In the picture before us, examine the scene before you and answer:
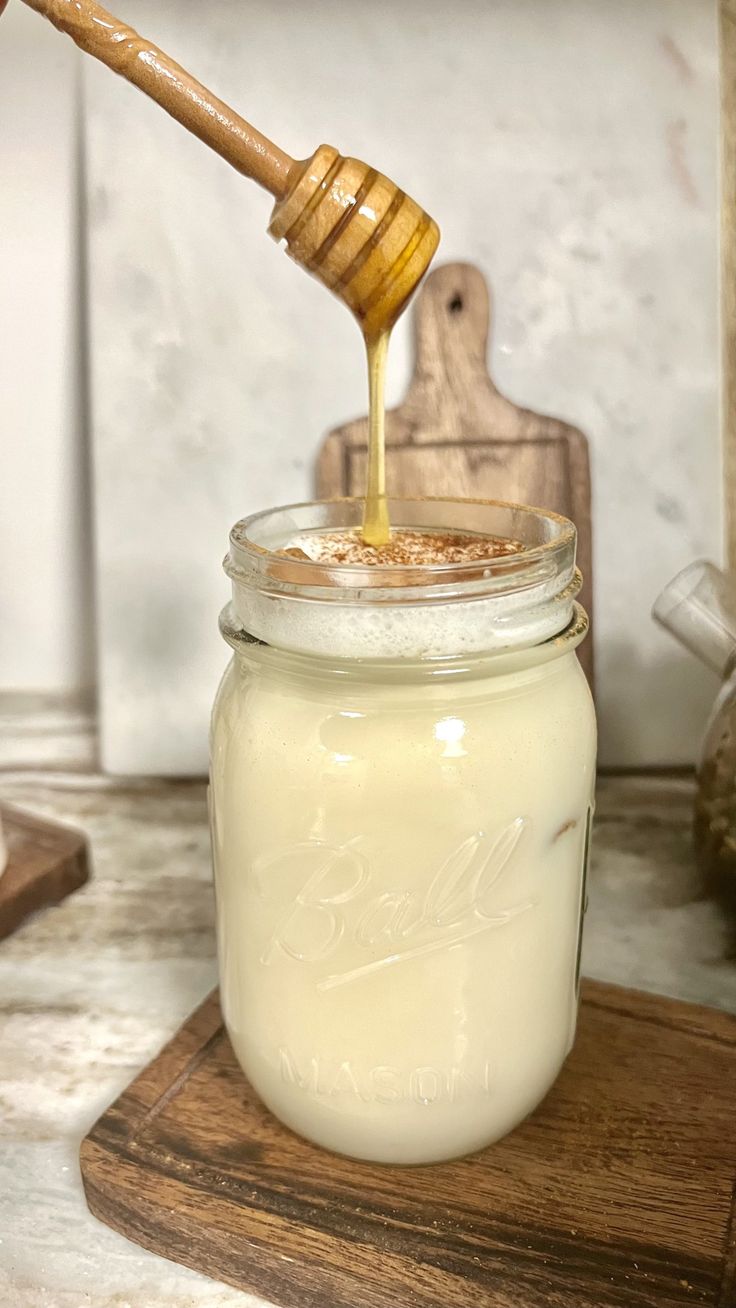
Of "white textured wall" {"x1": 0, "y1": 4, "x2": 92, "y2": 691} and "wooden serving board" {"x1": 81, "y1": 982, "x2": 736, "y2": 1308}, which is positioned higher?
"white textured wall" {"x1": 0, "y1": 4, "x2": 92, "y2": 691}

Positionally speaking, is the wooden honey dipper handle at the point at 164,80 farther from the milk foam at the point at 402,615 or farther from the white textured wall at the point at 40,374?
the white textured wall at the point at 40,374

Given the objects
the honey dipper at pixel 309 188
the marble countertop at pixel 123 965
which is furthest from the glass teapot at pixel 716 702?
the honey dipper at pixel 309 188

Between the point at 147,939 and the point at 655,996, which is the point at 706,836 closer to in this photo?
the point at 655,996

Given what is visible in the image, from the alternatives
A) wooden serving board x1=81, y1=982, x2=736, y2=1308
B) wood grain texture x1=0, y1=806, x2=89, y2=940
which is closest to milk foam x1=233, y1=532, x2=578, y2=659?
wooden serving board x1=81, y1=982, x2=736, y2=1308

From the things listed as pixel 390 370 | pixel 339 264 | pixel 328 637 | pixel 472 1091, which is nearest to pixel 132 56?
pixel 339 264

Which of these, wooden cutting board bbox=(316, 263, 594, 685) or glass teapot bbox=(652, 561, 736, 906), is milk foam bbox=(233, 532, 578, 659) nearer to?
glass teapot bbox=(652, 561, 736, 906)

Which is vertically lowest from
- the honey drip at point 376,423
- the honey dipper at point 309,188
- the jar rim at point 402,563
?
the jar rim at point 402,563

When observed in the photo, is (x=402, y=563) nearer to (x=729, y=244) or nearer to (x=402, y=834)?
(x=402, y=834)
